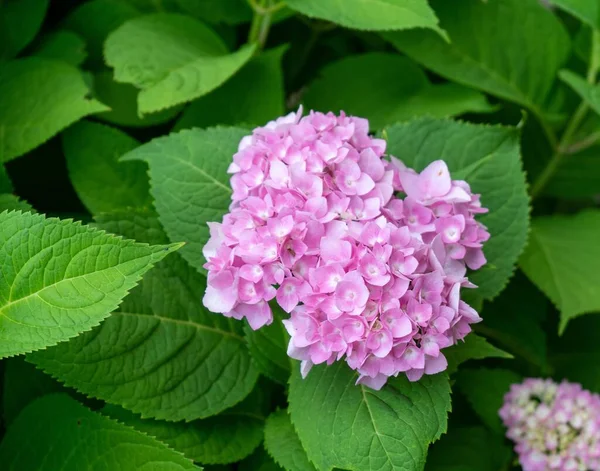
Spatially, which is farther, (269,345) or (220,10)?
(220,10)

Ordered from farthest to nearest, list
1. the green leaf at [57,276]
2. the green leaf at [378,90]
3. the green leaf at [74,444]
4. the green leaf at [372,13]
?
the green leaf at [378,90]
the green leaf at [372,13]
the green leaf at [74,444]
the green leaf at [57,276]

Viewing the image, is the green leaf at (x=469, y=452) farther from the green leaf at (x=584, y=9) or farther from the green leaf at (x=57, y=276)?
the green leaf at (x=584, y=9)

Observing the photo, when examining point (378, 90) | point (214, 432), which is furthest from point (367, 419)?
point (378, 90)

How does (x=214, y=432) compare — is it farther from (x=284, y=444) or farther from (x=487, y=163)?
(x=487, y=163)

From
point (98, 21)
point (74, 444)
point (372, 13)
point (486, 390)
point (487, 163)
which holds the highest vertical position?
point (372, 13)

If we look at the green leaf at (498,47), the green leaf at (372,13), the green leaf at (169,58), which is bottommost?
the green leaf at (169,58)

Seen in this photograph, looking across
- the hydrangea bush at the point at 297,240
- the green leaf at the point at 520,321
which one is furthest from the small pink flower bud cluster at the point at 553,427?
the green leaf at the point at 520,321

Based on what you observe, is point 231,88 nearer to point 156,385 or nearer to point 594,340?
point 156,385

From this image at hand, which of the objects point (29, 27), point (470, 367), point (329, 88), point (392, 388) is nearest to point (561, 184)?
point (470, 367)
